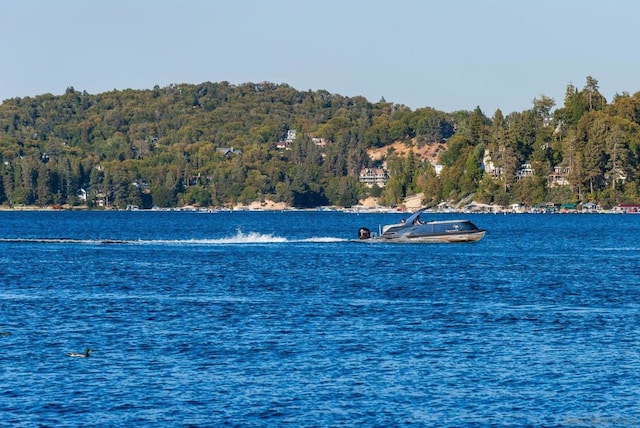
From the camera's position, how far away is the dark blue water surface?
3347 cm

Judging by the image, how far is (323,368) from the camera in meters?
39.0

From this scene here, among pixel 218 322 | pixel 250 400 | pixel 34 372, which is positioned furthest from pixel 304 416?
pixel 218 322

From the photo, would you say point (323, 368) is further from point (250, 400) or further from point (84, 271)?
point (84, 271)

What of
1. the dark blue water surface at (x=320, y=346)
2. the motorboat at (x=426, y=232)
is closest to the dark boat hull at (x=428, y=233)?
the motorboat at (x=426, y=232)

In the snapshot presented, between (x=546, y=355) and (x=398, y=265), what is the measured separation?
145 ft

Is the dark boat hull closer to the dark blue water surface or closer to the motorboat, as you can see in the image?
the motorboat

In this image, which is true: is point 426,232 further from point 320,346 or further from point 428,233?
point 320,346

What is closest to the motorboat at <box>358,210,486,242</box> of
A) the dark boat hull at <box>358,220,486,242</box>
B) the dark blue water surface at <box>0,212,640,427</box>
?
the dark boat hull at <box>358,220,486,242</box>

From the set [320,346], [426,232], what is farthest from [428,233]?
[320,346]

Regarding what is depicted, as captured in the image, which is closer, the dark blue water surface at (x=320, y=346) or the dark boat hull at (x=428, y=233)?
the dark blue water surface at (x=320, y=346)

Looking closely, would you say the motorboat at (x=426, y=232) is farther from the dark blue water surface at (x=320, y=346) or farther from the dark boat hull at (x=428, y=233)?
the dark blue water surface at (x=320, y=346)

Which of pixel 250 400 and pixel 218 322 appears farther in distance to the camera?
pixel 218 322

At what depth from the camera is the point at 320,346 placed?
43438 mm

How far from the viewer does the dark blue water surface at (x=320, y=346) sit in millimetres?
33469
